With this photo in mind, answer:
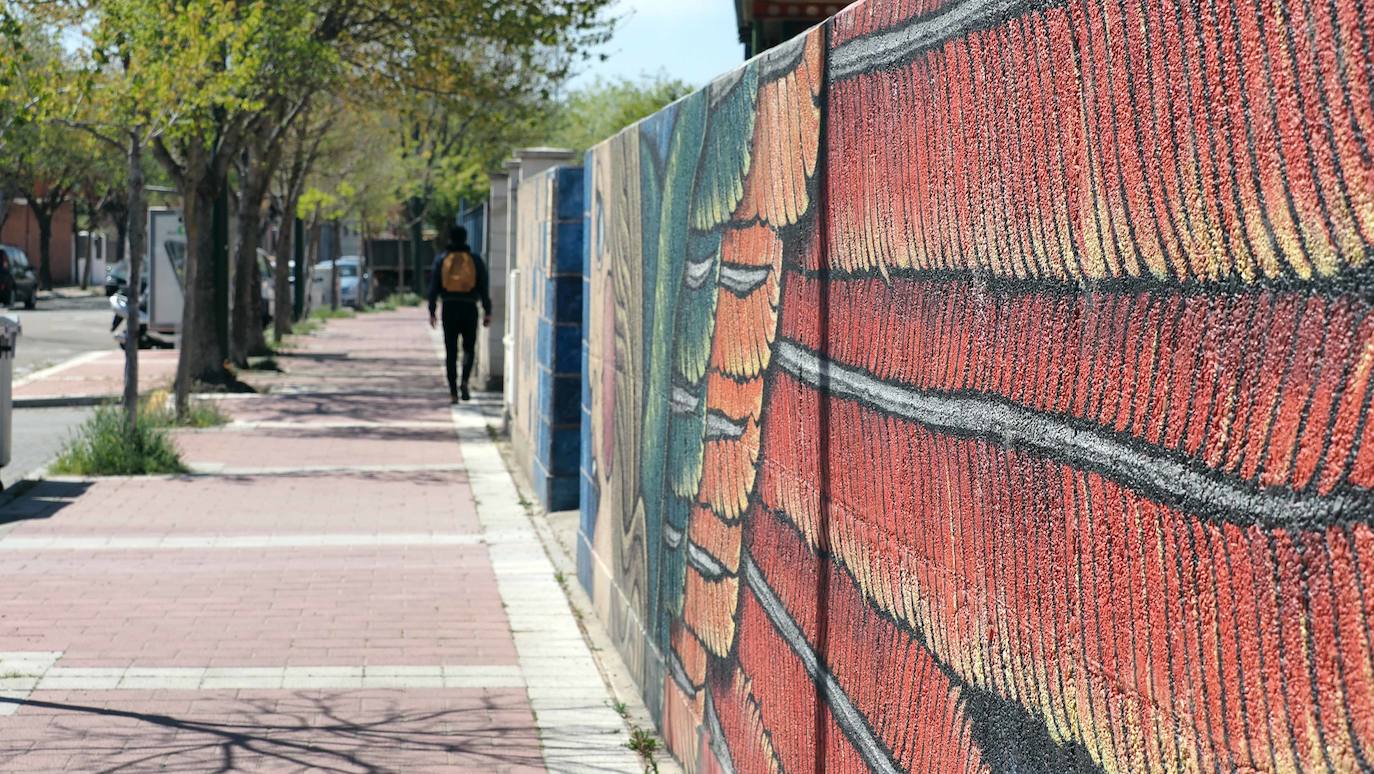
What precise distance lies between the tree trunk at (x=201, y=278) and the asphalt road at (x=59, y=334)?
4.42 metres

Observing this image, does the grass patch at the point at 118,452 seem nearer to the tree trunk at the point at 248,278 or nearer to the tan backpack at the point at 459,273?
the tan backpack at the point at 459,273

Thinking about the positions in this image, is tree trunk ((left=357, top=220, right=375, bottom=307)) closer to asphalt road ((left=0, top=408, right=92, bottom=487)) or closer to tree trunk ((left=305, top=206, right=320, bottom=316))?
tree trunk ((left=305, top=206, right=320, bottom=316))

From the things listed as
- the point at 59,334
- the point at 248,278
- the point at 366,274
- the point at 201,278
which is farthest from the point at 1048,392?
the point at 366,274

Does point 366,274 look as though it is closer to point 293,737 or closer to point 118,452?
point 118,452

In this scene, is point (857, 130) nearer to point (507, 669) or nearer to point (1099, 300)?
point (1099, 300)

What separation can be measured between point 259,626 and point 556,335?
3127 millimetres

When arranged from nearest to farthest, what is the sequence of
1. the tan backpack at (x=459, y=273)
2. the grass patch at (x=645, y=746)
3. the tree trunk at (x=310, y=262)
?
the grass patch at (x=645, y=746) → the tan backpack at (x=459, y=273) → the tree trunk at (x=310, y=262)

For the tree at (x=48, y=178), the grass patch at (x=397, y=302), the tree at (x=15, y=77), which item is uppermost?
the tree at (x=48, y=178)

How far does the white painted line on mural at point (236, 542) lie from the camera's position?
32.5 feet

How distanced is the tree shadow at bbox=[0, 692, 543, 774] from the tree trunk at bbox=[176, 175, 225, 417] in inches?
472

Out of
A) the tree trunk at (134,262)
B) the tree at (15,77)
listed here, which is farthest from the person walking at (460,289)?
the tree at (15,77)

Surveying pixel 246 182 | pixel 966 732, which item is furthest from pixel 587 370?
pixel 246 182

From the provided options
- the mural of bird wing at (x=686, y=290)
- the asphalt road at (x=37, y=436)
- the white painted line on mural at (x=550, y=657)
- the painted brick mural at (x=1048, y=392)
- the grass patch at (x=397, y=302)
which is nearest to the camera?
the painted brick mural at (x=1048, y=392)

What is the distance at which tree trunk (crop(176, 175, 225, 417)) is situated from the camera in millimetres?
18359
